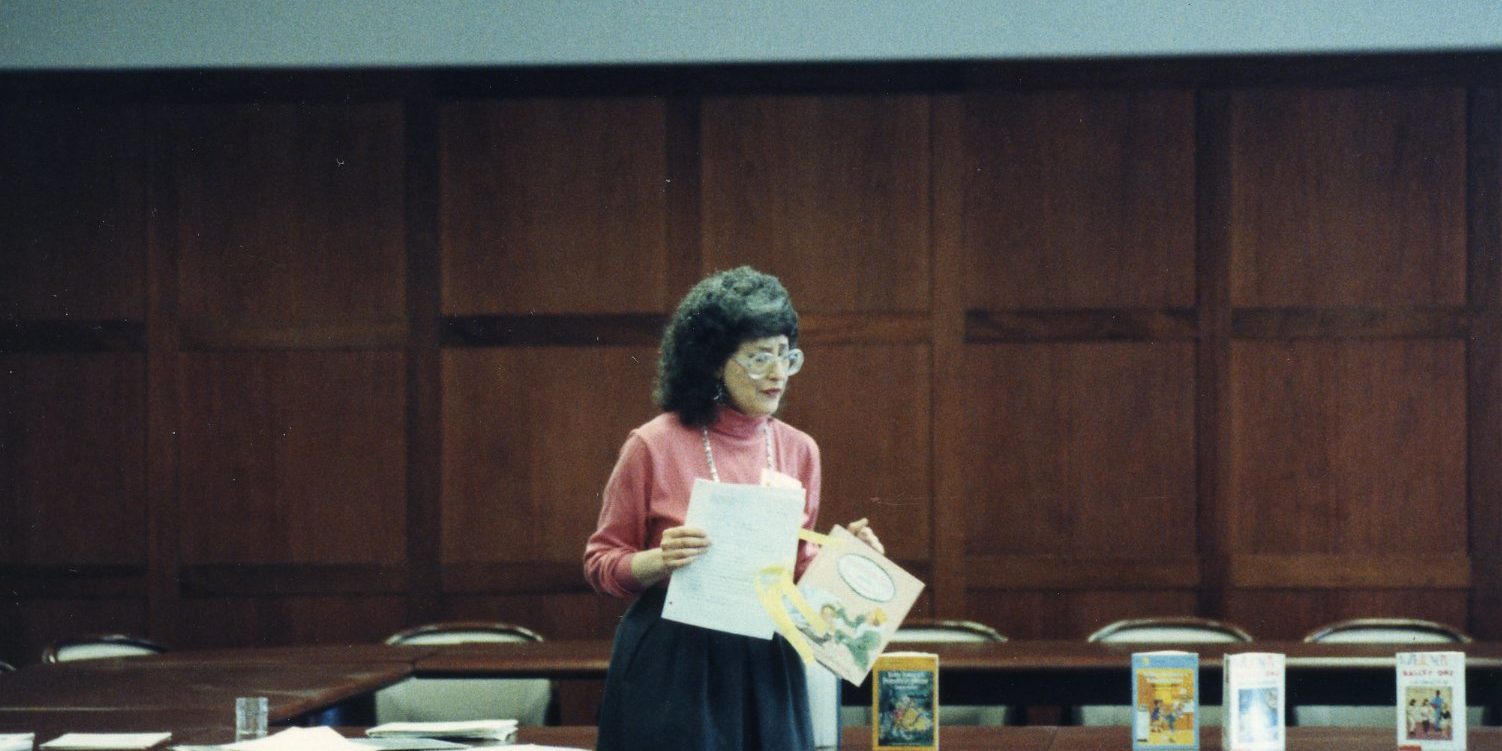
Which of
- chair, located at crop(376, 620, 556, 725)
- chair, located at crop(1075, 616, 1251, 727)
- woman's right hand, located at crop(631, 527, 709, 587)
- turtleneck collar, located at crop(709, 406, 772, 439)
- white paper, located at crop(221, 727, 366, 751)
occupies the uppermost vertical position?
turtleneck collar, located at crop(709, 406, 772, 439)

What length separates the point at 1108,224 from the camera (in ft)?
20.7

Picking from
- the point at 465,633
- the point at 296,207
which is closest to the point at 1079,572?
the point at 465,633

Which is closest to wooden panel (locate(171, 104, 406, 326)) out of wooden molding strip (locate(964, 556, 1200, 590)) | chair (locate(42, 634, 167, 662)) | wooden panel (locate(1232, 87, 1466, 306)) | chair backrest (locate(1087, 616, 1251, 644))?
chair (locate(42, 634, 167, 662))

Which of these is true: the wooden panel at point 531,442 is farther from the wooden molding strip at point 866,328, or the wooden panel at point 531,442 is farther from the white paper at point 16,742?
the white paper at point 16,742

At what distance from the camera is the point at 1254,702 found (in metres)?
3.25

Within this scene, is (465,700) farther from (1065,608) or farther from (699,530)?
(699,530)

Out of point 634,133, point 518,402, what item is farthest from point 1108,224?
point 518,402

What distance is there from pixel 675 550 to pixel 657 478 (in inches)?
7.4

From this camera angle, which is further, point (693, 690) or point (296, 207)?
point (296, 207)

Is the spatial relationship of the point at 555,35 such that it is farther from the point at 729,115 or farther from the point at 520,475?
the point at 520,475

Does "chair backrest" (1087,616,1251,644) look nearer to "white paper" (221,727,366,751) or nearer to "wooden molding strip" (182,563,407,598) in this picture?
"wooden molding strip" (182,563,407,598)

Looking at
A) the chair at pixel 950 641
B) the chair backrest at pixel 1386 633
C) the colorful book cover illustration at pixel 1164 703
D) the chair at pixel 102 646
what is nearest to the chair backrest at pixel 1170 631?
the chair backrest at pixel 1386 633

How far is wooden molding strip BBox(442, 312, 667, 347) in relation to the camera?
6387 mm

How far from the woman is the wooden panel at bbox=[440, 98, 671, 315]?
3.45m
